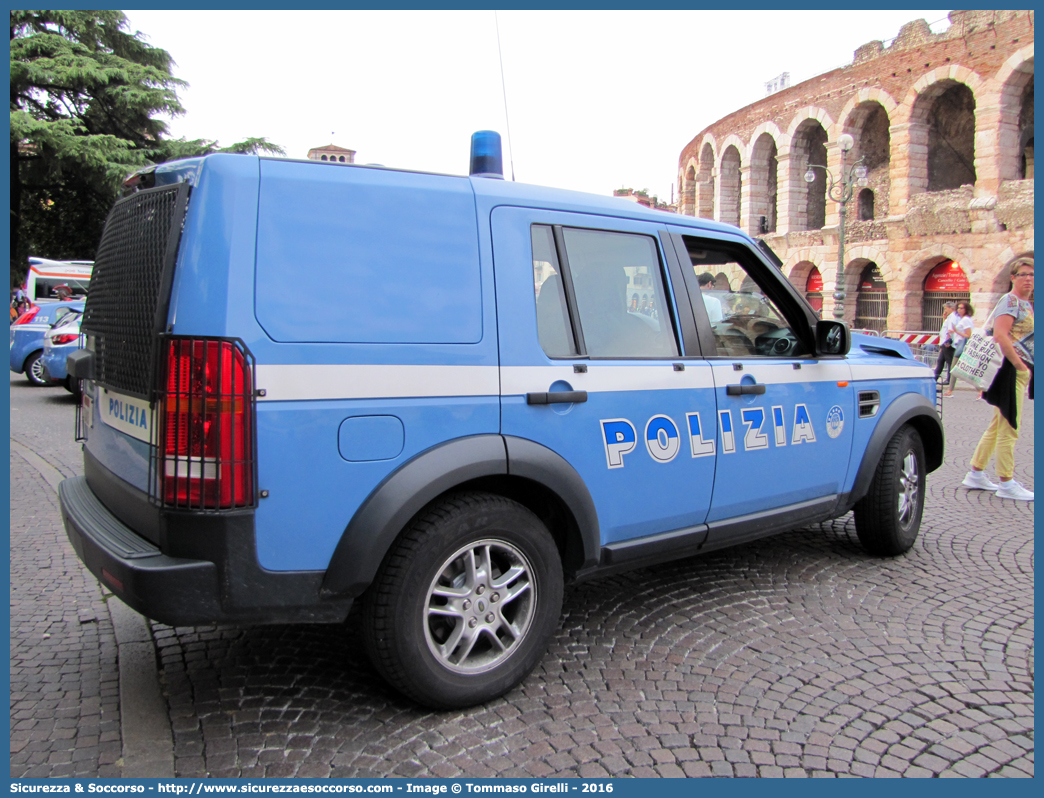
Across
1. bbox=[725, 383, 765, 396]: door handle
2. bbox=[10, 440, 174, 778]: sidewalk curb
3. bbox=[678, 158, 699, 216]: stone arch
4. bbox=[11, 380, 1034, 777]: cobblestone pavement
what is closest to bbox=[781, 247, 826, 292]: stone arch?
bbox=[678, 158, 699, 216]: stone arch

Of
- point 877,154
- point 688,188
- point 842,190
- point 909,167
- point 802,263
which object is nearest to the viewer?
point 842,190

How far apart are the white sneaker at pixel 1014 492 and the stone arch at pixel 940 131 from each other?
28.4m

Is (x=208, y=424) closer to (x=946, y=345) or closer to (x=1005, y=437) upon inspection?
(x=1005, y=437)

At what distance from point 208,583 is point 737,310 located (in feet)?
9.54

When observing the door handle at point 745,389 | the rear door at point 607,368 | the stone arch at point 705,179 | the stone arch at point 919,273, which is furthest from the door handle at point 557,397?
the stone arch at point 705,179

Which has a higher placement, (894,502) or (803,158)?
(803,158)

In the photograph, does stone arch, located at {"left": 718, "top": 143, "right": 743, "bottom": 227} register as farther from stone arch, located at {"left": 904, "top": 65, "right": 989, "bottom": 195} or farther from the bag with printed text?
the bag with printed text

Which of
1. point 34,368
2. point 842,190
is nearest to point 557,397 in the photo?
point 34,368

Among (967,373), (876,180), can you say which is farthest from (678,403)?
(876,180)

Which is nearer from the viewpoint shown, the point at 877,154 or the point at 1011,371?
the point at 1011,371

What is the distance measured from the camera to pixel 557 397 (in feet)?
9.89

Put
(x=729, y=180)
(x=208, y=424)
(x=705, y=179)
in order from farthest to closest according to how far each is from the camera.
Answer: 1. (x=705, y=179)
2. (x=729, y=180)
3. (x=208, y=424)

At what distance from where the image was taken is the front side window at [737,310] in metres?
3.80

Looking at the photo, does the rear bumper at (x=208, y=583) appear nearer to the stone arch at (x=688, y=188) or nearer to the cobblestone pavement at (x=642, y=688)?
the cobblestone pavement at (x=642, y=688)
